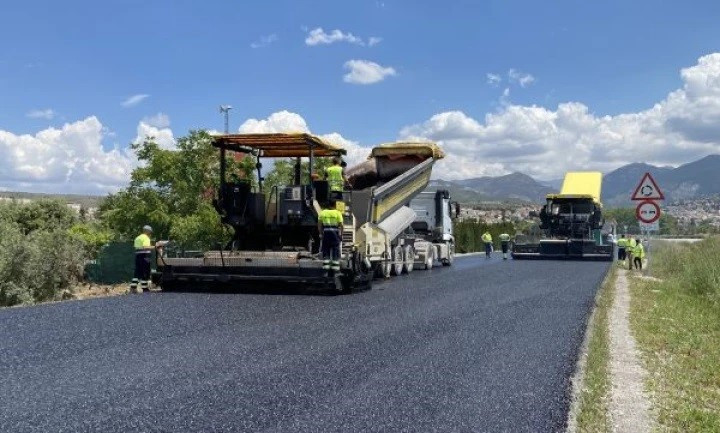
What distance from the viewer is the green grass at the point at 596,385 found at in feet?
14.7

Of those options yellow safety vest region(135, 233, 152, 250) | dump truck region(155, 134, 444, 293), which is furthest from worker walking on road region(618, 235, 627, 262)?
yellow safety vest region(135, 233, 152, 250)

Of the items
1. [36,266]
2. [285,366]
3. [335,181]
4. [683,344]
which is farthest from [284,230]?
[683,344]

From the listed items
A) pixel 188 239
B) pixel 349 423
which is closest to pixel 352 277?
pixel 349 423

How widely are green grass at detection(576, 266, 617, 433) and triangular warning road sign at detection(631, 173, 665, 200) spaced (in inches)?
311

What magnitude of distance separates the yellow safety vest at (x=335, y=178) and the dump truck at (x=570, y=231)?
16.0 metres

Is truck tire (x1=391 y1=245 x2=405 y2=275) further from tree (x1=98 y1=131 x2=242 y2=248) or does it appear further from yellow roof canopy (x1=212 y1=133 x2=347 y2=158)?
tree (x1=98 y1=131 x2=242 y2=248)

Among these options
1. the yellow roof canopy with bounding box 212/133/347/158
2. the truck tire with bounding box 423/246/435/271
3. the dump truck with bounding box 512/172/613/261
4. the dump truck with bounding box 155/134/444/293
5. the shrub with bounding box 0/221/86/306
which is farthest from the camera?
the dump truck with bounding box 512/172/613/261

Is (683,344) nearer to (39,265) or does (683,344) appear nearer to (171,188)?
(39,265)

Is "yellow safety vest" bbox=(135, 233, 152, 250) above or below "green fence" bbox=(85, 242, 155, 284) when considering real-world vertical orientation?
above

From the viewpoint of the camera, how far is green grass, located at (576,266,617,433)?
4.48m

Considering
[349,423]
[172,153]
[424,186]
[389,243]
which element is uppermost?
[172,153]

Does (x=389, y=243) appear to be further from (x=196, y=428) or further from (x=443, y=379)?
(x=196, y=428)

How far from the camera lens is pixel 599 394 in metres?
5.22

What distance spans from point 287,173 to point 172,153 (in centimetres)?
444
